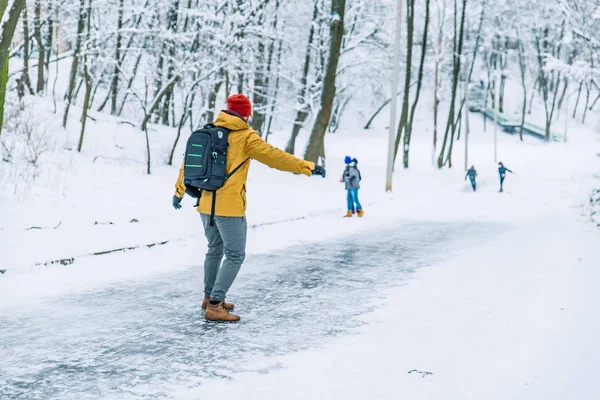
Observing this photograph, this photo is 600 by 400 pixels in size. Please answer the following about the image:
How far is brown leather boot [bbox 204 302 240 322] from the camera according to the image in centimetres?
571

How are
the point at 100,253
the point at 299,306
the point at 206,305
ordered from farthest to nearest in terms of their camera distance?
the point at 100,253 < the point at 299,306 < the point at 206,305

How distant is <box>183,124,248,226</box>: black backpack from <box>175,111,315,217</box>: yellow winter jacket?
61 millimetres

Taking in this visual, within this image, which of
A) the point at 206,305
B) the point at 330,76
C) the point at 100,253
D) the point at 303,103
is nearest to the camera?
the point at 206,305

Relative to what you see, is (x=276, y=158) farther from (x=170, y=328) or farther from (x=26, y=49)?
(x=26, y=49)

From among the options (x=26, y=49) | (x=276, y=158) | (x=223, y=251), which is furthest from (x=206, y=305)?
(x=26, y=49)

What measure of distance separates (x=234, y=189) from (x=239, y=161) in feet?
0.81

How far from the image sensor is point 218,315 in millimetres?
5719

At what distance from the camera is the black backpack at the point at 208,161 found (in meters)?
5.41

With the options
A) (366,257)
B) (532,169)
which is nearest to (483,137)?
(532,169)

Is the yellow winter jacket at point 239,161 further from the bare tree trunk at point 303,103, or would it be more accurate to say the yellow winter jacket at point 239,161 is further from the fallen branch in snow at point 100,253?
the bare tree trunk at point 303,103

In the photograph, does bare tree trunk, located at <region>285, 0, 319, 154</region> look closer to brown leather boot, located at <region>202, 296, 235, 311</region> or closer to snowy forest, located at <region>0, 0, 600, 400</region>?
snowy forest, located at <region>0, 0, 600, 400</region>

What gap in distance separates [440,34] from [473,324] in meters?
38.2

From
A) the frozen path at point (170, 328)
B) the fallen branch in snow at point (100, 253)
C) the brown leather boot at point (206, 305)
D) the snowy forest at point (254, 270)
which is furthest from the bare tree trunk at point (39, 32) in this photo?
the brown leather boot at point (206, 305)

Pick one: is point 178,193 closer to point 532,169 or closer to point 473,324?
point 473,324
